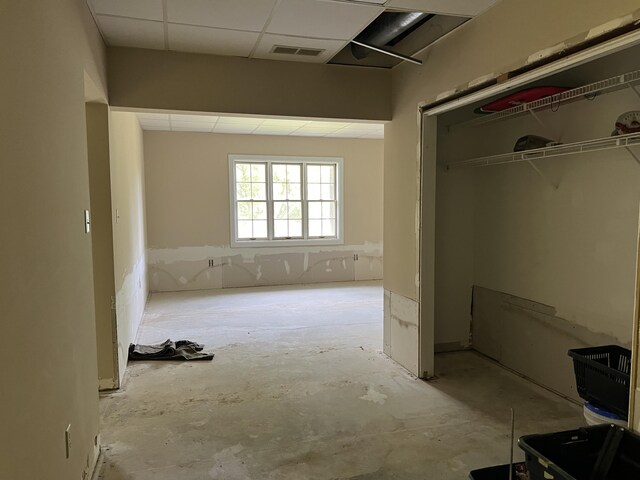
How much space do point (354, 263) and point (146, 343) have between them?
4.62 meters

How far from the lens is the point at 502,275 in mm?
4168

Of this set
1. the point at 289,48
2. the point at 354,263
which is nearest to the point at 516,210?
the point at 289,48

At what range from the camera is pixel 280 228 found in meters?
8.37

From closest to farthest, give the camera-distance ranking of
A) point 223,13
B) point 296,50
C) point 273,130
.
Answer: point 223,13 → point 296,50 → point 273,130

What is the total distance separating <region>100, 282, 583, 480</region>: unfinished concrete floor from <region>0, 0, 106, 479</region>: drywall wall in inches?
21.8

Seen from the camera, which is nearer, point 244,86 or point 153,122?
point 244,86

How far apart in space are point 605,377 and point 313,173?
6.49 meters

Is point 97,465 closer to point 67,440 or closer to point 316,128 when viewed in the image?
point 67,440

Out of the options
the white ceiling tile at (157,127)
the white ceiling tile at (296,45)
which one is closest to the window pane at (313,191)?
the white ceiling tile at (157,127)

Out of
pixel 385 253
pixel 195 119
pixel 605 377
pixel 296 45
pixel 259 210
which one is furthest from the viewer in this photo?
pixel 259 210

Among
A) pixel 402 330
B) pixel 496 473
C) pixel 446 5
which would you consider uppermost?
pixel 446 5

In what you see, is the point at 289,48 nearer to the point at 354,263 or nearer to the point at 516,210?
the point at 516,210

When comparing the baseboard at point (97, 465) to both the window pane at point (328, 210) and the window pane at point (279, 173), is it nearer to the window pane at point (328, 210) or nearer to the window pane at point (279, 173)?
the window pane at point (279, 173)

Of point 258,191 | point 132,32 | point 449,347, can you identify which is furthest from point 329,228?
point 132,32
